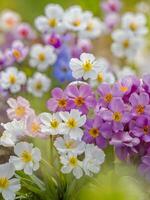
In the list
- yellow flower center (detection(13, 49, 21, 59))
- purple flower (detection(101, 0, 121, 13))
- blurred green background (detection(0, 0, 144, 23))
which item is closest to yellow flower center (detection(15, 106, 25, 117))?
yellow flower center (detection(13, 49, 21, 59))

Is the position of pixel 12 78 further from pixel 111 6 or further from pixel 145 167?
pixel 111 6

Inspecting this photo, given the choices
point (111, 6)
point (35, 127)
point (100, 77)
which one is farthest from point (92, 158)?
point (111, 6)

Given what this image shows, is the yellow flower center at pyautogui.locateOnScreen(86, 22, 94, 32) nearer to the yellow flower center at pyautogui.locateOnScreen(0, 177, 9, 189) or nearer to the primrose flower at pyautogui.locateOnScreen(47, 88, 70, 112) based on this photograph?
the primrose flower at pyautogui.locateOnScreen(47, 88, 70, 112)

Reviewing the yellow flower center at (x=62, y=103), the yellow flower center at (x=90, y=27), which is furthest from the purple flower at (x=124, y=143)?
the yellow flower center at (x=90, y=27)

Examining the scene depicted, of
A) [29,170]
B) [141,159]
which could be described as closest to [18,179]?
[29,170]

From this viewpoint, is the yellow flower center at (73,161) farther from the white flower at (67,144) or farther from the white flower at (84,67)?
the white flower at (84,67)
